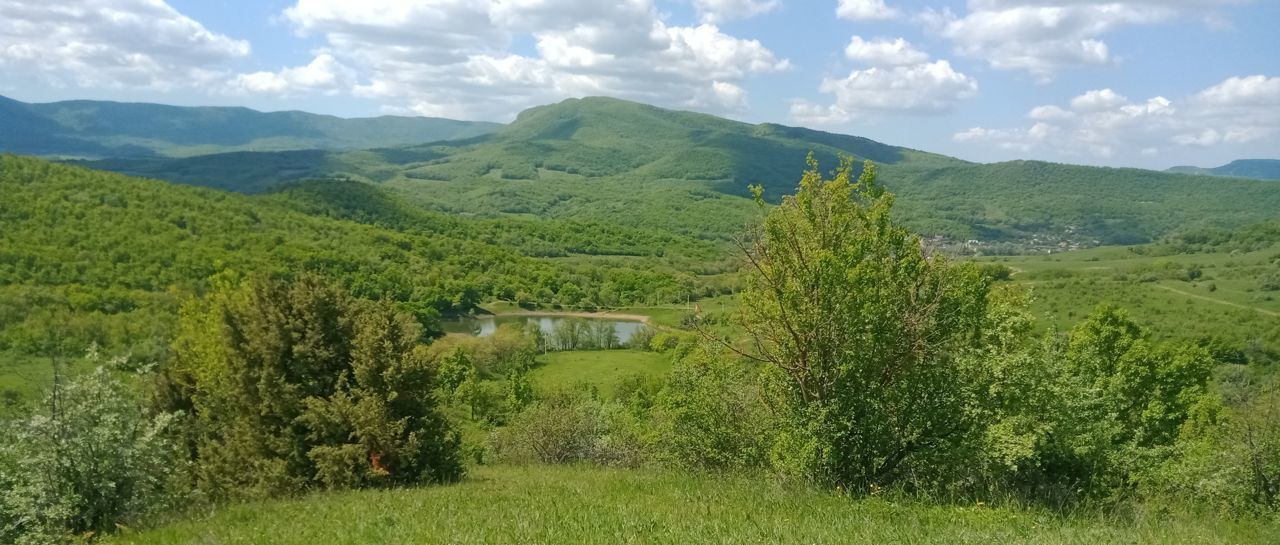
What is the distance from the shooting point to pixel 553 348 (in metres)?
102

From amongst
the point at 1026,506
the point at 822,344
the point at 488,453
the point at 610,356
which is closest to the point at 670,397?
the point at 822,344

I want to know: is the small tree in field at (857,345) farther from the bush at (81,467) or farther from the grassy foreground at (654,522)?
the bush at (81,467)

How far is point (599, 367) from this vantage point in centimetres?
8750

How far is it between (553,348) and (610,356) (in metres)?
11.4

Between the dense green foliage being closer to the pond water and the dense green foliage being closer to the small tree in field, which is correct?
the small tree in field

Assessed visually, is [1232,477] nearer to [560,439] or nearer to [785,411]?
[785,411]

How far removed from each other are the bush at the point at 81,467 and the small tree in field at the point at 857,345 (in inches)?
430

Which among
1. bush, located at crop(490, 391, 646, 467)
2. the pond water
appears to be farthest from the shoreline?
bush, located at crop(490, 391, 646, 467)

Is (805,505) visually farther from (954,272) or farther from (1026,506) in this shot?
(954,272)

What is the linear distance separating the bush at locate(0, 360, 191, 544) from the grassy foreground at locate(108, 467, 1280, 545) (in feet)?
4.83

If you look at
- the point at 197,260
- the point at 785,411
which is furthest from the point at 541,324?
the point at 785,411

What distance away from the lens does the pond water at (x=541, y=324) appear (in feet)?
366

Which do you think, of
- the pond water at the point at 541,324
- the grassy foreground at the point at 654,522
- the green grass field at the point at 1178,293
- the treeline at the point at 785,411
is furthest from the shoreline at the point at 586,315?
the grassy foreground at the point at 654,522

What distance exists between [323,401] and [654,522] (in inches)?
452
